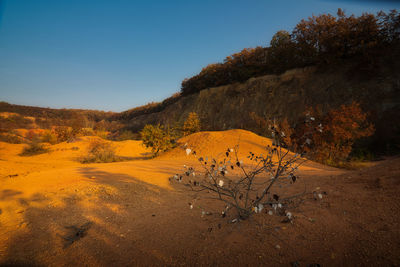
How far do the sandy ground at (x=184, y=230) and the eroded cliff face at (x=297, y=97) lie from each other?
35.3ft

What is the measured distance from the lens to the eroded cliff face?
33.3 feet

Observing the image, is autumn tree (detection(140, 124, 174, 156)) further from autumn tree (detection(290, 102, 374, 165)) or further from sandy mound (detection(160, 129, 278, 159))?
autumn tree (detection(290, 102, 374, 165))

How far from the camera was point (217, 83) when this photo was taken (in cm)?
2025

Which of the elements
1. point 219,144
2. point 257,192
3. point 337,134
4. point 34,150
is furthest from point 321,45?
point 34,150

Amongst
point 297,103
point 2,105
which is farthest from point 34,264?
point 2,105

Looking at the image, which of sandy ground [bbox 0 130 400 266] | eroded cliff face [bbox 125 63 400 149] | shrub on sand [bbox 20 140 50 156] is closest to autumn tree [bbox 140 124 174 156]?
sandy ground [bbox 0 130 400 266]

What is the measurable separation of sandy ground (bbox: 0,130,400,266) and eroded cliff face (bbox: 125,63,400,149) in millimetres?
10751

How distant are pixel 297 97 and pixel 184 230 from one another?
48.0 ft

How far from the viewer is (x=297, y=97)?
1386 centimetres

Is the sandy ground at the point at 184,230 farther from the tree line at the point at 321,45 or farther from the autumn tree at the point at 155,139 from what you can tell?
the tree line at the point at 321,45

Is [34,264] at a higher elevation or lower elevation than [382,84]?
lower

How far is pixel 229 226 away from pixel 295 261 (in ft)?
2.39

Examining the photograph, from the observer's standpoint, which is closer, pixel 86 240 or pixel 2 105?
pixel 86 240

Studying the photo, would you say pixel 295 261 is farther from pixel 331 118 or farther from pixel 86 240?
pixel 331 118
